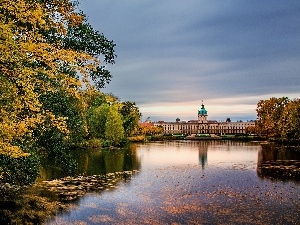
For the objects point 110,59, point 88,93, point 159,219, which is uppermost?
point 110,59

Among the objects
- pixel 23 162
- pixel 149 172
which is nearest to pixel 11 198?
pixel 23 162

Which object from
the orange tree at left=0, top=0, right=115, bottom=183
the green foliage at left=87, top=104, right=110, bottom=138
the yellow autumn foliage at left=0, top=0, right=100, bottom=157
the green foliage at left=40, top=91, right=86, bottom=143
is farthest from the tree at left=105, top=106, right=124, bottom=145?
the yellow autumn foliage at left=0, top=0, right=100, bottom=157

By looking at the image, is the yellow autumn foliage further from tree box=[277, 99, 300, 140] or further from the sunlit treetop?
tree box=[277, 99, 300, 140]

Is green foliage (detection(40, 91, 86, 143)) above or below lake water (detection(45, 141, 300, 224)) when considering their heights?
above

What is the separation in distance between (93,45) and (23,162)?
4332mm

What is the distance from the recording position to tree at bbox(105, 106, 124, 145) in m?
64.1

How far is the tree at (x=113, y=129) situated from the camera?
6406 centimetres

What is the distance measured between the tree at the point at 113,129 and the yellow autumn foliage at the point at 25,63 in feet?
176

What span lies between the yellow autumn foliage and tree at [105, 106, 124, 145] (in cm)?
5362

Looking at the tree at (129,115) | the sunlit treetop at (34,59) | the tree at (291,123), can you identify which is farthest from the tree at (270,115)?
the sunlit treetop at (34,59)

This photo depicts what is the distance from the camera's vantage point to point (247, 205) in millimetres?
17812

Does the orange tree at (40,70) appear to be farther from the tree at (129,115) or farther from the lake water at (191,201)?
the tree at (129,115)

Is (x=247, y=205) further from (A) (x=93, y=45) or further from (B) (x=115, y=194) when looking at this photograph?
(A) (x=93, y=45)

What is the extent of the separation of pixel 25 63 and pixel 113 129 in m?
54.9
